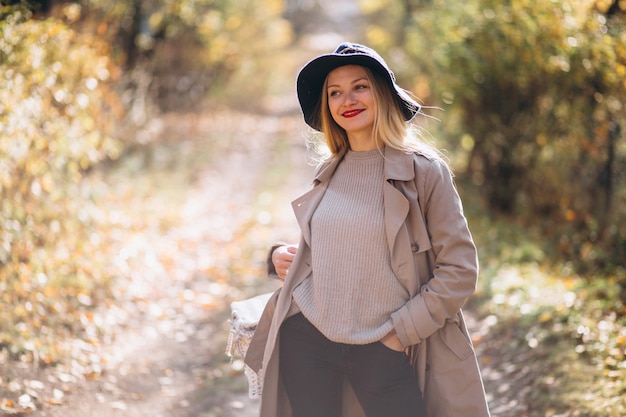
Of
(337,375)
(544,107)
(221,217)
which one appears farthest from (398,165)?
(221,217)

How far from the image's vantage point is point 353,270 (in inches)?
104

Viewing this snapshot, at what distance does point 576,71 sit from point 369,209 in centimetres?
544

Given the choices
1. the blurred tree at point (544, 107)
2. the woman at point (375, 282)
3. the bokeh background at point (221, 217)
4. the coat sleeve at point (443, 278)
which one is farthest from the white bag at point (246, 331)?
the blurred tree at point (544, 107)

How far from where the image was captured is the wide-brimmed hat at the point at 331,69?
2.74 metres

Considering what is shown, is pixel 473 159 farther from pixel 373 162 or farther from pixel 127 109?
pixel 373 162

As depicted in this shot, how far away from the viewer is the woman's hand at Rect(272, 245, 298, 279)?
9.82 feet

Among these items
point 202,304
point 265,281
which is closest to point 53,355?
point 202,304

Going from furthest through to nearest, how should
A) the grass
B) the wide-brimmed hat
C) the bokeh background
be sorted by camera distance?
the bokeh background < the grass < the wide-brimmed hat

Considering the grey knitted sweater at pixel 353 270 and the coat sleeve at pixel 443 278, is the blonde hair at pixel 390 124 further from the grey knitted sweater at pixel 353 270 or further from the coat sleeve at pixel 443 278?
the coat sleeve at pixel 443 278

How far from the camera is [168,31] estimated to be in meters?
14.3

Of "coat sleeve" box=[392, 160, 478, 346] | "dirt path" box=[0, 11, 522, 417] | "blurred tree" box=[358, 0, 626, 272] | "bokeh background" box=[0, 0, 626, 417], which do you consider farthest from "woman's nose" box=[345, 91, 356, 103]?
"blurred tree" box=[358, 0, 626, 272]

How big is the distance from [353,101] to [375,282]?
823 mm

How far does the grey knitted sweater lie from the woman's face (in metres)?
0.15

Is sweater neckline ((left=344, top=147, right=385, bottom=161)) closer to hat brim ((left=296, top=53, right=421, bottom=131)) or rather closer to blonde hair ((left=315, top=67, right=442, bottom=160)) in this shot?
blonde hair ((left=315, top=67, right=442, bottom=160))
